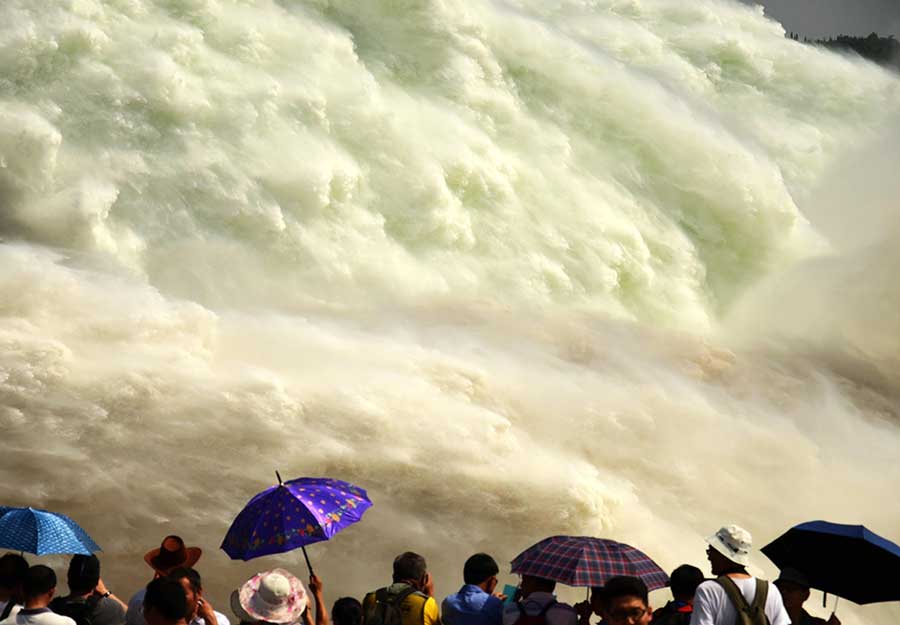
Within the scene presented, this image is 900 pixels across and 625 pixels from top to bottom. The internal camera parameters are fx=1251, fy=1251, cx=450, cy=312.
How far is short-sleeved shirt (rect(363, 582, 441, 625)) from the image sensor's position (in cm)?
628

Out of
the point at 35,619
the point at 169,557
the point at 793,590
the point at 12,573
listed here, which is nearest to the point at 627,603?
the point at 793,590

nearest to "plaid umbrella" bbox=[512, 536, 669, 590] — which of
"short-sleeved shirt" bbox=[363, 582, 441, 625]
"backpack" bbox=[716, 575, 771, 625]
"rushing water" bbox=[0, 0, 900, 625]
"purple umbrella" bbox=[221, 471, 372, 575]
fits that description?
"short-sleeved shirt" bbox=[363, 582, 441, 625]

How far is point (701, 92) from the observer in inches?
922

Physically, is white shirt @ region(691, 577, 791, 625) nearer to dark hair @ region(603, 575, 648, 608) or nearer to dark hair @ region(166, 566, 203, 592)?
dark hair @ region(603, 575, 648, 608)

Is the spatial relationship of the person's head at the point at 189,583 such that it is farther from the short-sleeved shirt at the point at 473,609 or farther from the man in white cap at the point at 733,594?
the man in white cap at the point at 733,594

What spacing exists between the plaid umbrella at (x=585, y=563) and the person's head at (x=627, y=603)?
0.98 metres

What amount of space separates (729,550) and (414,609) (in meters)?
1.63

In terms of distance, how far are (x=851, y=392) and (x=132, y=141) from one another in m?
9.71

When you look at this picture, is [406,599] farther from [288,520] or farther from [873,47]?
[873,47]

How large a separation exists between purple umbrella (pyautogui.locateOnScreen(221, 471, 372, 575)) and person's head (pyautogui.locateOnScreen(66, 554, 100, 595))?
0.66 m

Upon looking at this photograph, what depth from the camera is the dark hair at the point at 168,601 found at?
5.02m

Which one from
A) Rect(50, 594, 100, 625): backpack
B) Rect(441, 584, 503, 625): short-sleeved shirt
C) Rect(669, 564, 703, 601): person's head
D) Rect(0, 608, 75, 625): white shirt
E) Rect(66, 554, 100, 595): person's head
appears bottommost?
Rect(50, 594, 100, 625): backpack

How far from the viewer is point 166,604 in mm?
5012

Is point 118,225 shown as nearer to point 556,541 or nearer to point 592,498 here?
point 592,498
